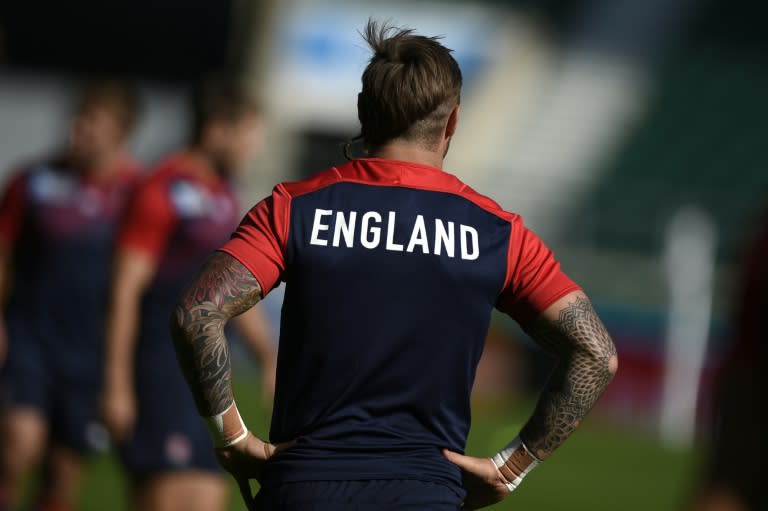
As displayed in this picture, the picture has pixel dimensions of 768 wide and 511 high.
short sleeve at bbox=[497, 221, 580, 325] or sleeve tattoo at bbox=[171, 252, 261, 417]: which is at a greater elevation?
short sleeve at bbox=[497, 221, 580, 325]

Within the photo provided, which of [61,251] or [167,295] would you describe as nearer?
[167,295]

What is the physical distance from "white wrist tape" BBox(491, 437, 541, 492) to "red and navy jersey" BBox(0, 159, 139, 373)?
3.90 metres

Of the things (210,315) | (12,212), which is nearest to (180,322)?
(210,315)

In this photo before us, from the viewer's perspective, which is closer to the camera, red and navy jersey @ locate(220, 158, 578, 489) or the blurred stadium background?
red and navy jersey @ locate(220, 158, 578, 489)

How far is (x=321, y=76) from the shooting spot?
2755cm

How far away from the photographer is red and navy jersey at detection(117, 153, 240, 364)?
5.55 m

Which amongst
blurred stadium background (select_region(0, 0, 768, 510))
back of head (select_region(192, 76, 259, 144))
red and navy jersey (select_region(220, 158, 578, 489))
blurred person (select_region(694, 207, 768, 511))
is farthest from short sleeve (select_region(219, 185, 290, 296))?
blurred stadium background (select_region(0, 0, 768, 510))

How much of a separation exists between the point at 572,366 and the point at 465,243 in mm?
435

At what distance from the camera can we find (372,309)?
10.4 ft

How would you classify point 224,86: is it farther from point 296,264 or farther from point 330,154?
point 330,154

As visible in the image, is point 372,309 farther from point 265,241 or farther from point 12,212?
point 12,212

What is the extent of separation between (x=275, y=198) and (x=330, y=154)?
23847 mm

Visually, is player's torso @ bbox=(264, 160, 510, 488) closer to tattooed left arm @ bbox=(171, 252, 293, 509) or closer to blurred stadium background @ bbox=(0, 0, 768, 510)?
tattooed left arm @ bbox=(171, 252, 293, 509)

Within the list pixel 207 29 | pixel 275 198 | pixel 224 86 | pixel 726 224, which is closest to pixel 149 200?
pixel 224 86
